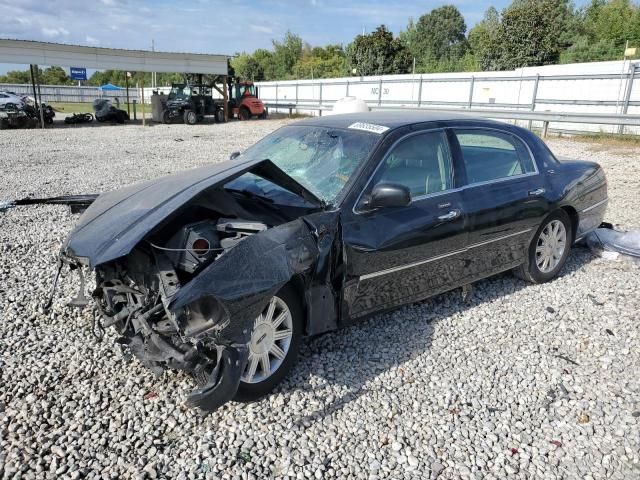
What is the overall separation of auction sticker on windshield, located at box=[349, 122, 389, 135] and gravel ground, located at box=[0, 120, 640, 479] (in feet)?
5.00

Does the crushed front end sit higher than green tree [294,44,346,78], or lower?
lower

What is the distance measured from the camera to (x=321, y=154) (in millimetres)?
4016

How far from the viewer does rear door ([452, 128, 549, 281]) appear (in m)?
4.23

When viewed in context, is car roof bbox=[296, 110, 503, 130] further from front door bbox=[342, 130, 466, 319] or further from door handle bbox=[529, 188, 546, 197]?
door handle bbox=[529, 188, 546, 197]

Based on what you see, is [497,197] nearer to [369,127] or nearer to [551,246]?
[551,246]

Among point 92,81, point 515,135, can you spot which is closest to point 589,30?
point 515,135

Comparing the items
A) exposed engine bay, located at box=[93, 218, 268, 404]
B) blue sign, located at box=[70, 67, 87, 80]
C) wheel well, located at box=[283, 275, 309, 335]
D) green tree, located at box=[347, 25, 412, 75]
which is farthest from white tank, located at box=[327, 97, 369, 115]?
green tree, located at box=[347, 25, 412, 75]

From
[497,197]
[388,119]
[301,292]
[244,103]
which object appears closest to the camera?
[301,292]

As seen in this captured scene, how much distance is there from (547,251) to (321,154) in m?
2.56

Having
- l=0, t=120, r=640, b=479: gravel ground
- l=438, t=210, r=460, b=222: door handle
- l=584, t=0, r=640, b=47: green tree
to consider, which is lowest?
l=0, t=120, r=640, b=479: gravel ground

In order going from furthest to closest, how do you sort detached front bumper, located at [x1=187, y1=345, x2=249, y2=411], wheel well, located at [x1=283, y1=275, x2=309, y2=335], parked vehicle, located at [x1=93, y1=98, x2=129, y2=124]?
parked vehicle, located at [x1=93, y1=98, x2=129, y2=124] → wheel well, located at [x1=283, y1=275, x2=309, y2=335] → detached front bumper, located at [x1=187, y1=345, x2=249, y2=411]

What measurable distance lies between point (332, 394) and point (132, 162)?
11510mm

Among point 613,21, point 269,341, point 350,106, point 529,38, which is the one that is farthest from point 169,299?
point 613,21

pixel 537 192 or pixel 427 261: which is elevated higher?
pixel 537 192
